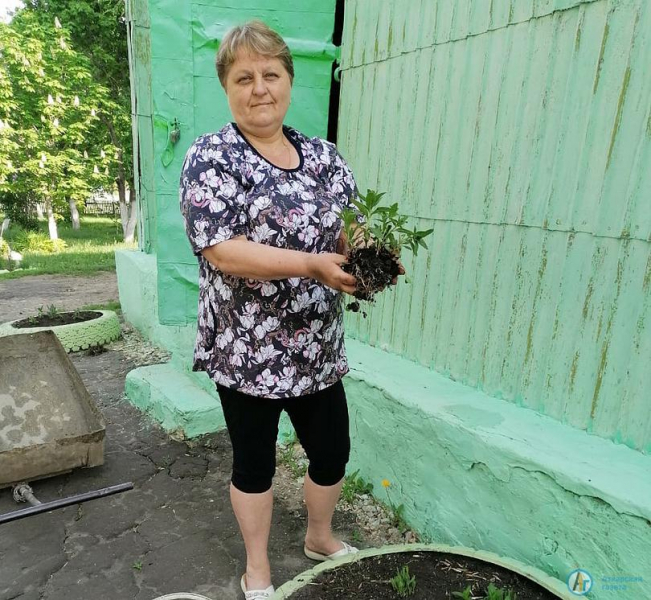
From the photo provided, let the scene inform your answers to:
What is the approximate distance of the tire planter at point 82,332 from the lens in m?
5.10

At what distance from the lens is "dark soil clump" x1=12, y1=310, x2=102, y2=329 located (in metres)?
5.31

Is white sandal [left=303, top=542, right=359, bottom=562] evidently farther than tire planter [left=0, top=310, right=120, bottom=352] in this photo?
No

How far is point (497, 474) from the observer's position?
1.97m

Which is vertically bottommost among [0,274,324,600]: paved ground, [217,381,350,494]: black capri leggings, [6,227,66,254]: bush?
[6,227,66,254]: bush

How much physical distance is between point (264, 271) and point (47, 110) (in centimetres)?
1622

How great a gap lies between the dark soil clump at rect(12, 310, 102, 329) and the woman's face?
14.8ft

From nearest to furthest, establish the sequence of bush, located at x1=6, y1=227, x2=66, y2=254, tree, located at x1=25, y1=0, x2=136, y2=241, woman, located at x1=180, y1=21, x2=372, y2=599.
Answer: woman, located at x1=180, y1=21, x2=372, y2=599 → bush, located at x1=6, y1=227, x2=66, y2=254 → tree, located at x1=25, y1=0, x2=136, y2=241

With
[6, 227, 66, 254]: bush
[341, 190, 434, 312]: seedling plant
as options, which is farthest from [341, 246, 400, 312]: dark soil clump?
[6, 227, 66, 254]: bush

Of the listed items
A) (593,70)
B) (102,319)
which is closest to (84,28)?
(102,319)

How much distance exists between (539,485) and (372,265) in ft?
3.45

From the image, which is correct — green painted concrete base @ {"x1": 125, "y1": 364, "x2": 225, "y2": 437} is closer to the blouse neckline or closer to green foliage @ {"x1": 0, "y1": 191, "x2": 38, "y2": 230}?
the blouse neckline

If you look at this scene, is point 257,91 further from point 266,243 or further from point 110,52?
point 110,52

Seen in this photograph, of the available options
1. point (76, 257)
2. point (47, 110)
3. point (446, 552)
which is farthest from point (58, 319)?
point (47, 110)

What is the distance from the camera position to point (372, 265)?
4.75ft
